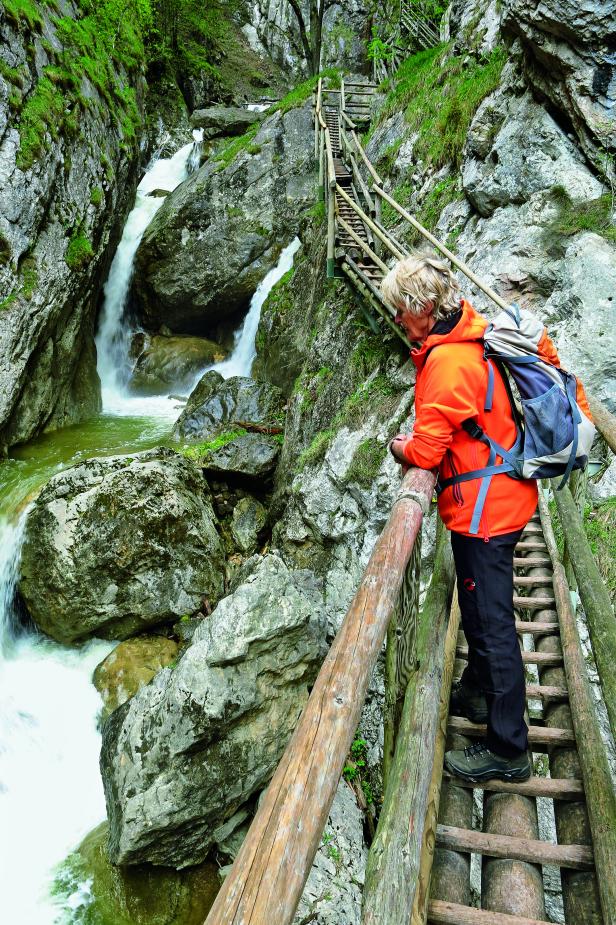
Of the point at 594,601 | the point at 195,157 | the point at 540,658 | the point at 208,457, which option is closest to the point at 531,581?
the point at 540,658

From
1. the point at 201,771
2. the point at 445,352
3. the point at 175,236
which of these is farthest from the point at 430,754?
the point at 175,236

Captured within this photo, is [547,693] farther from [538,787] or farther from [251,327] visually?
[251,327]

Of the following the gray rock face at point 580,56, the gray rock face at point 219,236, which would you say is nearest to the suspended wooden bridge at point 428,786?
the gray rock face at point 580,56

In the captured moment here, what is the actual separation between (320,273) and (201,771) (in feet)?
33.0

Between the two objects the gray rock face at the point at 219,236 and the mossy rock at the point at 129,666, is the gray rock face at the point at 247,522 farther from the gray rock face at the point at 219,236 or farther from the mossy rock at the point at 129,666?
the gray rock face at the point at 219,236

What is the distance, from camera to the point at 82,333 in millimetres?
12625

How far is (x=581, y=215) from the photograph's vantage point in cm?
→ 621

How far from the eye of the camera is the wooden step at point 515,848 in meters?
1.84

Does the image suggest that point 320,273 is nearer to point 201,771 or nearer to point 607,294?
point 607,294

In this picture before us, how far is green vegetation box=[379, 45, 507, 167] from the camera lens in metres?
8.58

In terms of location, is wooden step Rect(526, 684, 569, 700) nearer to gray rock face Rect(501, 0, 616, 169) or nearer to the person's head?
the person's head

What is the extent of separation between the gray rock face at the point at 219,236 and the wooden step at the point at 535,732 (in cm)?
1527

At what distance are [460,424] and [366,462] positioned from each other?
489 cm

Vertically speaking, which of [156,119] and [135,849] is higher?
[156,119]
